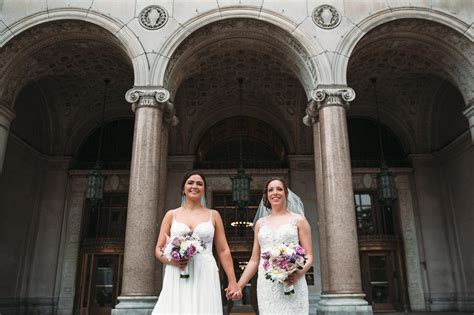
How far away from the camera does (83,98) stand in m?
16.5

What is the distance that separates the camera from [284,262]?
3.90 metres

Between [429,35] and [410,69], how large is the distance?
2195mm

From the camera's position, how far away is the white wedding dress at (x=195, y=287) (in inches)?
152

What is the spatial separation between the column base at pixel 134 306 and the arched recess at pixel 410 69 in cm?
837

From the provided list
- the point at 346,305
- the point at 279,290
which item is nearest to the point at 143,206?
the point at 346,305

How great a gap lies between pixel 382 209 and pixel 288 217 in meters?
13.5

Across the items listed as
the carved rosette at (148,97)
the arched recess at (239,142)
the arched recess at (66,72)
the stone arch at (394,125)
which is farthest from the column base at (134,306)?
the stone arch at (394,125)

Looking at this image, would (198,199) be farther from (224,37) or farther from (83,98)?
(83,98)

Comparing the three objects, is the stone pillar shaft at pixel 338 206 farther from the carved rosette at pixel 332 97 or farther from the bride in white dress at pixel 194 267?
the bride in white dress at pixel 194 267

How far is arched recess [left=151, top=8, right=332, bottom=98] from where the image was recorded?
36.2ft

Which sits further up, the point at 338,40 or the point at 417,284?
the point at 338,40

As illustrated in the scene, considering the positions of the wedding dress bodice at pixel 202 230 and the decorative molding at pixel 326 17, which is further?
the decorative molding at pixel 326 17

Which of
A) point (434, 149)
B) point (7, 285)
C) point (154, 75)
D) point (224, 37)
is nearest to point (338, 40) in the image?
point (224, 37)

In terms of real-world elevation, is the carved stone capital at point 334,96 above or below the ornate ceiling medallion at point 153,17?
below
